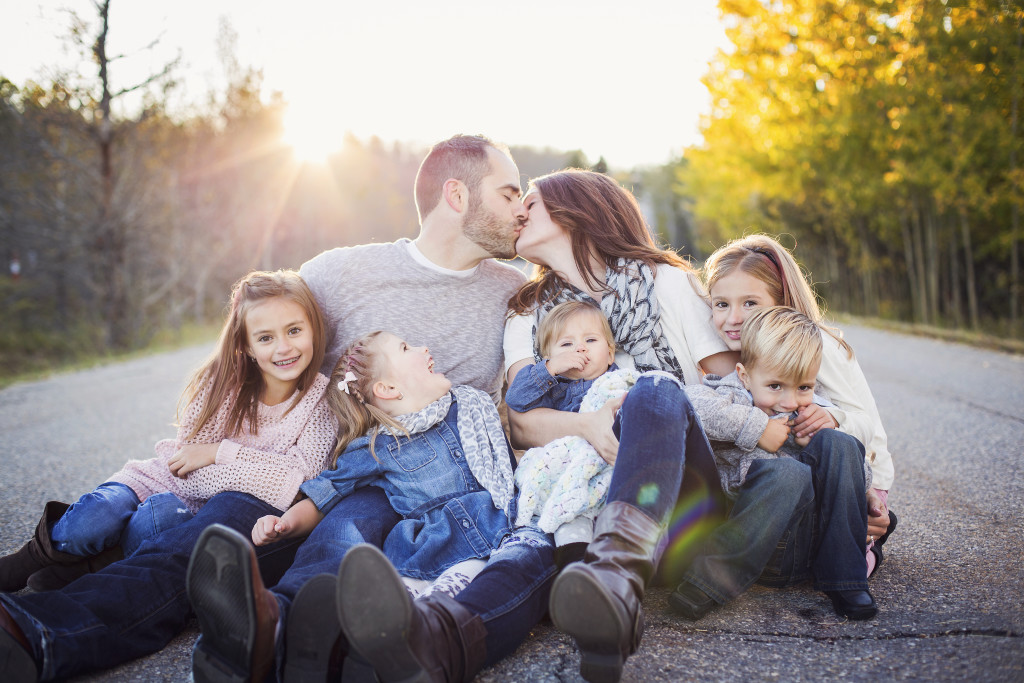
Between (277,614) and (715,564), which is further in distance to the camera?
(715,564)

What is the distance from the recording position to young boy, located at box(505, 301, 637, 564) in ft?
6.52

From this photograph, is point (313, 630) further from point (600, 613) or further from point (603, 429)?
point (603, 429)

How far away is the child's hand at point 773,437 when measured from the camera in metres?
2.07

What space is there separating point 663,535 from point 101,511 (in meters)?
1.82

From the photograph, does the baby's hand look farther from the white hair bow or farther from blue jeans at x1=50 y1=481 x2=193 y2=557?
blue jeans at x1=50 y1=481 x2=193 y2=557

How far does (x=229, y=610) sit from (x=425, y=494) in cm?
85

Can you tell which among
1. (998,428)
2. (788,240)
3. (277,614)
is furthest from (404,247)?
(788,240)

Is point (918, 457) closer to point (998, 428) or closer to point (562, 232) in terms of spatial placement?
point (998, 428)

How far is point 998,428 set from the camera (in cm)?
427

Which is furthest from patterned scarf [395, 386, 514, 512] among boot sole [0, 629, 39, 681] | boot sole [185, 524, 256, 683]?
boot sole [0, 629, 39, 681]

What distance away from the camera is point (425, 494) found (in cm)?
227

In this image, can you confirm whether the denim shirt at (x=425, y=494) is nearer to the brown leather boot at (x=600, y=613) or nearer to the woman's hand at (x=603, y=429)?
the woman's hand at (x=603, y=429)

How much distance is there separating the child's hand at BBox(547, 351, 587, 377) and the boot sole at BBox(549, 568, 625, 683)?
1126 millimetres

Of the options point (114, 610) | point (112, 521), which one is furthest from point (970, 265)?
point (114, 610)
